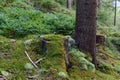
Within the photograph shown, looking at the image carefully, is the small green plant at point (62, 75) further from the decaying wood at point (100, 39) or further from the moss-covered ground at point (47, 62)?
the decaying wood at point (100, 39)

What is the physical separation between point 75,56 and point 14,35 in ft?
6.94

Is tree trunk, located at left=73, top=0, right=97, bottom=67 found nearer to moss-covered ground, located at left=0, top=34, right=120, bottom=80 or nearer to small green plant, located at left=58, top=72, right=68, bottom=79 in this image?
moss-covered ground, located at left=0, top=34, right=120, bottom=80

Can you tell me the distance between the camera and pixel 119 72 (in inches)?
266

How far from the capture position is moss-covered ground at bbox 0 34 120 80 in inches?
194

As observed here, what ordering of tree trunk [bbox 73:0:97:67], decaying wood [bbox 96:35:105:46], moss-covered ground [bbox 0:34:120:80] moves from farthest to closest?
decaying wood [bbox 96:35:105:46] → tree trunk [bbox 73:0:97:67] → moss-covered ground [bbox 0:34:120:80]

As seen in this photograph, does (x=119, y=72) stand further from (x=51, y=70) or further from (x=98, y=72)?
(x=51, y=70)

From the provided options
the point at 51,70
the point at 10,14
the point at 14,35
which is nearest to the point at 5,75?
the point at 51,70

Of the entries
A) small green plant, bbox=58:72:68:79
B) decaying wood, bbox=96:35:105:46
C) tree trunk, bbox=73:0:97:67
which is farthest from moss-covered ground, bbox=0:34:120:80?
decaying wood, bbox=96:35:105:46

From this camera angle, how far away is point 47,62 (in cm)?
519

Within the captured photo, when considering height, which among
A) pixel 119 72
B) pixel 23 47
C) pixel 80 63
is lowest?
pixel 119 72

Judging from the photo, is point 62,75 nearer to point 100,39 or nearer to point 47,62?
point 47,62

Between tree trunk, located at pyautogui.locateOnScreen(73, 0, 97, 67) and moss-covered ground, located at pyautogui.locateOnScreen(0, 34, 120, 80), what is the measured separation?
10.6 inches

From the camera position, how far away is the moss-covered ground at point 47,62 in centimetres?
493

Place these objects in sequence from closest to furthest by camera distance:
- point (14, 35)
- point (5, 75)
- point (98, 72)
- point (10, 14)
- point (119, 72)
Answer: point (5, 75) < point (98, 72) < point (119, 72) < point (14, 35) < point (10, 14)
